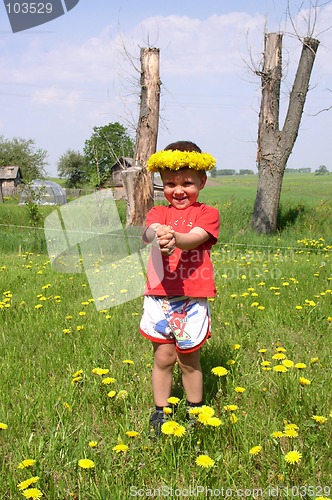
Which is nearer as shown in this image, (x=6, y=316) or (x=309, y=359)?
(x=309, y=359)

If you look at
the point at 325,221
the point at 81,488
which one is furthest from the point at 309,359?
the point at 325,221

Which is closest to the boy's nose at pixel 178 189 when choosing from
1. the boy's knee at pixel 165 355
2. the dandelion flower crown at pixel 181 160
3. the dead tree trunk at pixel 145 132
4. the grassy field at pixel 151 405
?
the dandelion flower crown at pixel 181 160

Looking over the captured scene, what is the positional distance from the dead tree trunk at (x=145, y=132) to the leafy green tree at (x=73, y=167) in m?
59.3

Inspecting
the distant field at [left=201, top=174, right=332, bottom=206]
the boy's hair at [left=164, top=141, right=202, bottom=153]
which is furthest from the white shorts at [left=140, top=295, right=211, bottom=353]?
the distant field at [left=201, top=174, right=332, bottom=206]

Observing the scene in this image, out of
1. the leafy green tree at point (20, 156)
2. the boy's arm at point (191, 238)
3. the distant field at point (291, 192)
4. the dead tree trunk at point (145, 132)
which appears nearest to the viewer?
the boy's arm at point (191, 238)

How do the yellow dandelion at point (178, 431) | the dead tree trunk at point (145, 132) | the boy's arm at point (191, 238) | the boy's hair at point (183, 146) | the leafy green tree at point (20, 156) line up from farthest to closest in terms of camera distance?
1. the leafy green tree at point (20, 156)
2. the dead tree trunk at point (145, 132)
3. the boy's hair at point (183, 146)
4. the boy's arm at point (191, 238)
5. the yellow dandelion at point (178, 431)

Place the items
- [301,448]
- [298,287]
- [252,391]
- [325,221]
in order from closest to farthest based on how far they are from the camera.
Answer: [301,448], [252,391], [298,287], [325,221]

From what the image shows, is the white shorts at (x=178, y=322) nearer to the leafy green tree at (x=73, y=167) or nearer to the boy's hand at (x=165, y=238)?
the boy's hand at (x=165, y=238)

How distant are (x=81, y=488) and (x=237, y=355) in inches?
68.5

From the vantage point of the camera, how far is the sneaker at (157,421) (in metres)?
2.64

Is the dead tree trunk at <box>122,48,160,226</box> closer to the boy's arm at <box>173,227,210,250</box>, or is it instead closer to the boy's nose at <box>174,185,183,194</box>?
the boy's nose at <box>174,185,183,194</box>

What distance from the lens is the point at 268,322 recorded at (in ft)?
A: 14.8

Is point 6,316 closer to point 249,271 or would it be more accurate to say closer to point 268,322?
point 268,322

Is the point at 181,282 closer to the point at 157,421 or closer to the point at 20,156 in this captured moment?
the point at 157,421
